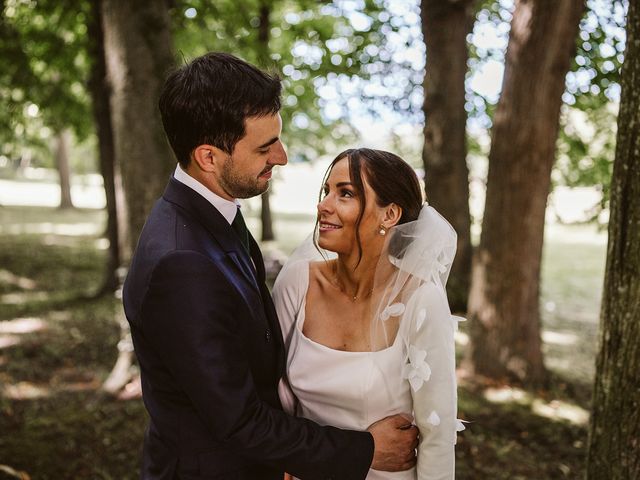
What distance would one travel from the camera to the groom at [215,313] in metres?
1.83

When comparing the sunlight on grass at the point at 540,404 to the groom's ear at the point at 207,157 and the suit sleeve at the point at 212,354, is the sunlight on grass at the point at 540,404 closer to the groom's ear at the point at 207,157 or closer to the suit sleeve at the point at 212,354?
the suit sleeve at the point at 212,354

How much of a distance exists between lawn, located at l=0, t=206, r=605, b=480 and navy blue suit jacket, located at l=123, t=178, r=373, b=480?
267 cm

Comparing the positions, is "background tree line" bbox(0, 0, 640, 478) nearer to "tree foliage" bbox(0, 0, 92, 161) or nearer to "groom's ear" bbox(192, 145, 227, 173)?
"tree foliage" bbox(0, 0, 92, 161)

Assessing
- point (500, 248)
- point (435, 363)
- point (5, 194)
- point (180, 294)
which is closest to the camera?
point (180, 294)

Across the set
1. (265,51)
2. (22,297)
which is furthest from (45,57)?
(22,297)

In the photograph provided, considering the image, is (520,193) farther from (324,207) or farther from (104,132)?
(104,132)

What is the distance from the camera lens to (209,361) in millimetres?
1802

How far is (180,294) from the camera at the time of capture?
5.92 feet

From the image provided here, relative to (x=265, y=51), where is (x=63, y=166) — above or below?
below

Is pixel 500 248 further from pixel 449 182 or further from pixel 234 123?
pixel 234 123

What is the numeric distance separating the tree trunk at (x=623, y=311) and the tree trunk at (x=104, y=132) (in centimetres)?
747

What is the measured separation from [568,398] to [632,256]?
13.9ft

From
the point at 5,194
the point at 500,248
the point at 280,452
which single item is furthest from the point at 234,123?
the point at 5,194

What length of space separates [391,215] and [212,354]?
45.5 inches
